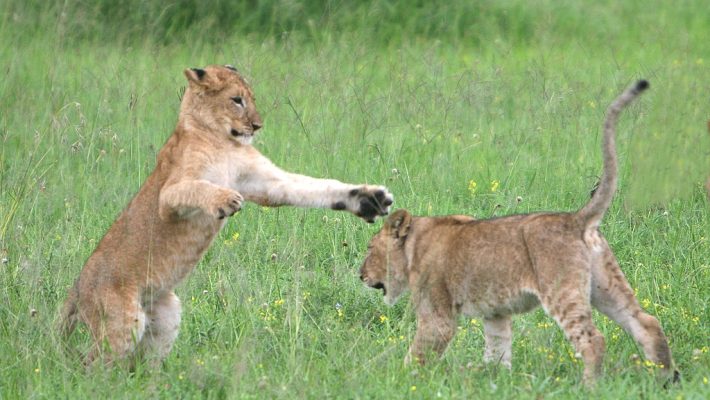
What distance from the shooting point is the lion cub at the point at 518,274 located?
205 inches

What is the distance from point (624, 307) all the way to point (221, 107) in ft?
6.81

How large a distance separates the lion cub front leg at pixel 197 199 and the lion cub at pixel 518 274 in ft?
2.72

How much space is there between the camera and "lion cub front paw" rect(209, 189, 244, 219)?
555 centimetres

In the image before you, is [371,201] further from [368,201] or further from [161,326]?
[161,326]

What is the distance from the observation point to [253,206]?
7.91 meters

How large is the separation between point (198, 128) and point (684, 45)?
6005 mm

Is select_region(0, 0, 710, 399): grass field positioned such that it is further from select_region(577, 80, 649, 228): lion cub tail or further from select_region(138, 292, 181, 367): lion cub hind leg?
select_region(577, 80, 649, 228): lion cub tail

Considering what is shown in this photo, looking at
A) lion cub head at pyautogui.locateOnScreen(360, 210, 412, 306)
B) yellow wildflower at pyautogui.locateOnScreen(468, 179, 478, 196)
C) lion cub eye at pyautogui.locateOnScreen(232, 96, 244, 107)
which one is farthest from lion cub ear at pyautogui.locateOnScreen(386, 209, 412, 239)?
yellow wildflower at pyautogui.locateOnScreen(468, 179, 478, 196)

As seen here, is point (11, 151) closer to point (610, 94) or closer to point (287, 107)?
point (287, 107)

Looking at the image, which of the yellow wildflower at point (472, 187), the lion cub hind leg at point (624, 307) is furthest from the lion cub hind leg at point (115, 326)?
the yellow wildflower at point (472, 187)

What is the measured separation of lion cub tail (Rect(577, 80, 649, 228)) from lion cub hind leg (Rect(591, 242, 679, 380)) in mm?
199

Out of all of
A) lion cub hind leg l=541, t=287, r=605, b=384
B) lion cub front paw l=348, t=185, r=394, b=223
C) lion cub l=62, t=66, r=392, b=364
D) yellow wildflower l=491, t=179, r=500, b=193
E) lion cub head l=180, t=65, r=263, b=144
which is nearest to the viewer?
lion cub hind leg l=541, t=287, r=605, b=384

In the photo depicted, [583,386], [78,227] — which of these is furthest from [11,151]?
[583,386]

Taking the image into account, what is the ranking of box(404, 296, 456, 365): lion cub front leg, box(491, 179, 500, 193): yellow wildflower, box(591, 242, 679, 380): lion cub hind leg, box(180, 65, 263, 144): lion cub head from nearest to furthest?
box(591, 242, 679, 380): lion cub hind leg, box(404, 296, 456, 365): lion cub front leg, box(180, 65, 263, 144): lion cub head, box(491, 179, 500, 193): yellow wildflower
